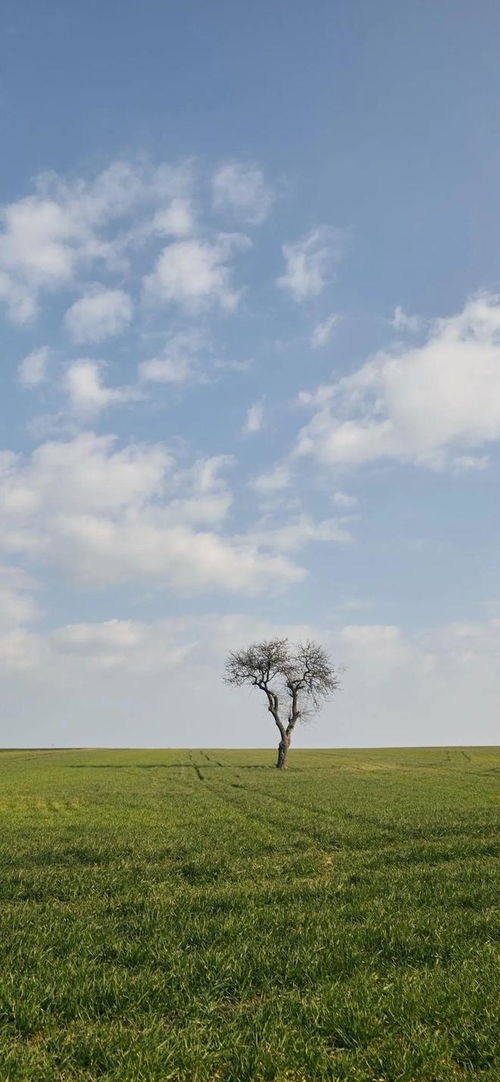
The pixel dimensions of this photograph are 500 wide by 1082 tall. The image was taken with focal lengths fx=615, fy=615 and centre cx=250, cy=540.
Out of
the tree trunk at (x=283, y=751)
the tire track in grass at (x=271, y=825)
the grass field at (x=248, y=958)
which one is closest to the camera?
the grass field at (x=248, y=958)

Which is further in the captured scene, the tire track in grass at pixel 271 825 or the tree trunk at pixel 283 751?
the tree trunk at pixel 283 751

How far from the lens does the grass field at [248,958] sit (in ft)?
21.6

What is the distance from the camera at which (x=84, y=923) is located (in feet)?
35.8

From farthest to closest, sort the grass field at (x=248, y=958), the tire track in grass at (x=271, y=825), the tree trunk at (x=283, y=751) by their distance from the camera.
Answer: the tree trunk at (x=283, y=751) < the tire track in grass at (x=271, y=825) < the grass field at (x=248, y=958)

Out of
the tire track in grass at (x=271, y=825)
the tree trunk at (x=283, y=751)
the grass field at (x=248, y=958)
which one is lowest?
the tree trunk at (x=283, y=751)

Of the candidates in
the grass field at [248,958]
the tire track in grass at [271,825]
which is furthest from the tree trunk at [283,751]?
the grass field at [248,958]

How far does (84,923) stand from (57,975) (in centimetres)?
254

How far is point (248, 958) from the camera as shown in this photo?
30.2ft

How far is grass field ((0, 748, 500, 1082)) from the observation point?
6578mm

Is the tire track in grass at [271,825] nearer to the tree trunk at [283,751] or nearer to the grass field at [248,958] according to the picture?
the grass field at [248,958]

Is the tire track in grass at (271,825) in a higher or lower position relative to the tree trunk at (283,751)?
higher

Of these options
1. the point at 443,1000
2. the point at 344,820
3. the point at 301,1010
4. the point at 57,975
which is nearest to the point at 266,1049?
the point at 301,1010

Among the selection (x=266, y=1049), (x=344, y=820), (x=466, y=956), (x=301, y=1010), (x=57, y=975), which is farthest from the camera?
(x=344, y=820)

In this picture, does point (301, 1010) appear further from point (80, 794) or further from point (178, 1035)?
point (80, 794)
